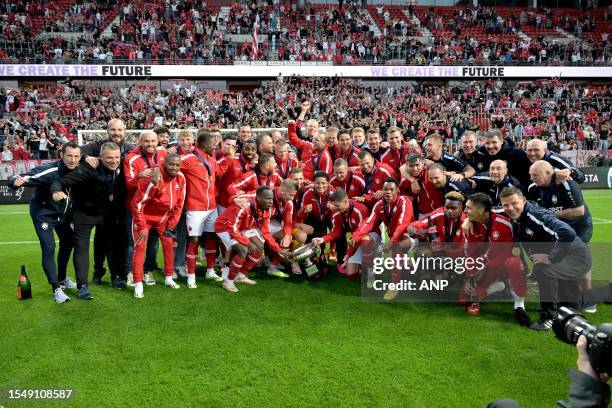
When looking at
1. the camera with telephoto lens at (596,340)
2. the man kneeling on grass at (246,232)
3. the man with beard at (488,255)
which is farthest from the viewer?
the man kneeling on grass at (246,232)

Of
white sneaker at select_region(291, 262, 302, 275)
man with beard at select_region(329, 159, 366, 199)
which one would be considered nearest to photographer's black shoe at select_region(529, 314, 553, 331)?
man with beard at select_region(329, 159, 366, 199)

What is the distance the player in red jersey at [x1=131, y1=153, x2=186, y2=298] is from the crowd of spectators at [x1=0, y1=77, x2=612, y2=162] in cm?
1522

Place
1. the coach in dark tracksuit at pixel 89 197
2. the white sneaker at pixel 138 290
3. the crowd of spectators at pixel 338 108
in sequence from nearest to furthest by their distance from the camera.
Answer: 1. the coach in dark tracksuit at pixel 89 197
2. the white sneaker at pixel 138 290
3. the crowd of spectators at pixel 338 108

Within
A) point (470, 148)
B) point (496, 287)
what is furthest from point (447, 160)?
point (496, 287)

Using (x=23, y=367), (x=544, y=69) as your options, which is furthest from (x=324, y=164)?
(x=544, y=69)

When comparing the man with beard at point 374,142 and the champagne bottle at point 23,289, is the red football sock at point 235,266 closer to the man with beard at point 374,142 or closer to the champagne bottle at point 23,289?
the champagne bottle at point 23,289

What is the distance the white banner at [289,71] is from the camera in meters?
26.7

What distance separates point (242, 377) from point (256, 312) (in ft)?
4.91

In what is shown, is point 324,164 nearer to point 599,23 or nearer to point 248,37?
point 248,37

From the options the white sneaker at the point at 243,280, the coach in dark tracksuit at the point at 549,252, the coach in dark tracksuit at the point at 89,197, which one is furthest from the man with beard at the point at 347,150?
the coach in dark tracksuit at the point at 89,197

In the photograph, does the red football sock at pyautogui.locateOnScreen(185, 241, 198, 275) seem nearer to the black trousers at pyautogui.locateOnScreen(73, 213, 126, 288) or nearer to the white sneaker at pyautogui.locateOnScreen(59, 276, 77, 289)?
the black trousers at pyautogui.locateOnScreen(73, 213, 126, 288)

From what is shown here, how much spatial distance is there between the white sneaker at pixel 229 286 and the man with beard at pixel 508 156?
11.7 ft

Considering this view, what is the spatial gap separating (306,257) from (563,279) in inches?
116

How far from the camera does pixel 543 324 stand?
480 centimetres
